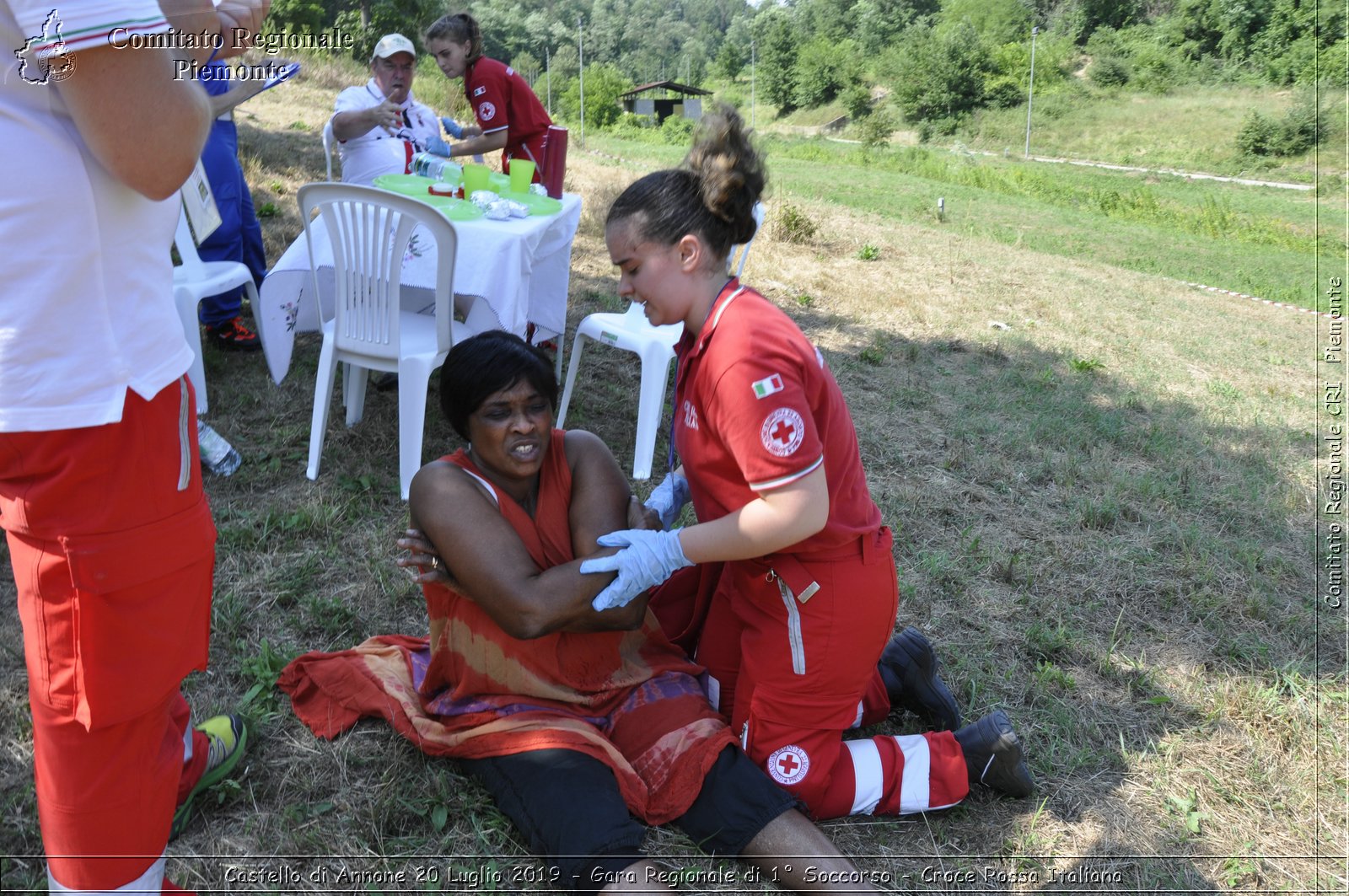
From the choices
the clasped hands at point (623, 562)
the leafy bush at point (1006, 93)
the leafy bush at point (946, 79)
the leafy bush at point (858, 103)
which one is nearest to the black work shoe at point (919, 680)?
the clasped hands at point (623, 562)

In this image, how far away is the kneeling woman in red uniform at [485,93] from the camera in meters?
5.23

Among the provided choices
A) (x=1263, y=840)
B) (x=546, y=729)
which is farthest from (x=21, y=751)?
(x=1263, y=840)

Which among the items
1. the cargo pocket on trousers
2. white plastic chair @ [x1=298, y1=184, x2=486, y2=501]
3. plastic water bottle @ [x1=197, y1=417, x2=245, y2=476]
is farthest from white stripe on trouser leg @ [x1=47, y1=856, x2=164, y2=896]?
plastic water bottle @ [x1=197, y1=417, x2=245, y2=476]

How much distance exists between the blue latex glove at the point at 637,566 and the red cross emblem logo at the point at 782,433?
0.98 ft

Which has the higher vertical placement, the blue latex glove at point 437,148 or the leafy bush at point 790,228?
the blue latex glove at point 437,148

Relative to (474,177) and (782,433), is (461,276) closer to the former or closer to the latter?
(474,177)

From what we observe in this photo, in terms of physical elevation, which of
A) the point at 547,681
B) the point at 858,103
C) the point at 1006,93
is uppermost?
the point at 547,681

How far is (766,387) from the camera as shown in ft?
5.65

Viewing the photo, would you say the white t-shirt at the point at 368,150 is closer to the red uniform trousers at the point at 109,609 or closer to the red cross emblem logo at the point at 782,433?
the red cross emblem logo at the point at 782,433

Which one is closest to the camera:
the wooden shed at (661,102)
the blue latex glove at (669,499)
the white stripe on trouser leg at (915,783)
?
the white stripe on trouser leg at (915,783)

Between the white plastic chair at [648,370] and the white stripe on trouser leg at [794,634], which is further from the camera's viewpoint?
the white plastic chair at [648,370]

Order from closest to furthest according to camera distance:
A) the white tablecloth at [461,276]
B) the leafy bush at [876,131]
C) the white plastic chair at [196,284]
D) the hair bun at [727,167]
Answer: the hair bun at [727,167] < the white tablecloth at [461,276] < the white plastic chair at [196,284] < the leafy bush at [876,131]

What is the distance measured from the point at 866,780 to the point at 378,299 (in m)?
2.44

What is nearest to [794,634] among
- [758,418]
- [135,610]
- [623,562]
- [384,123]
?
[623,562]
